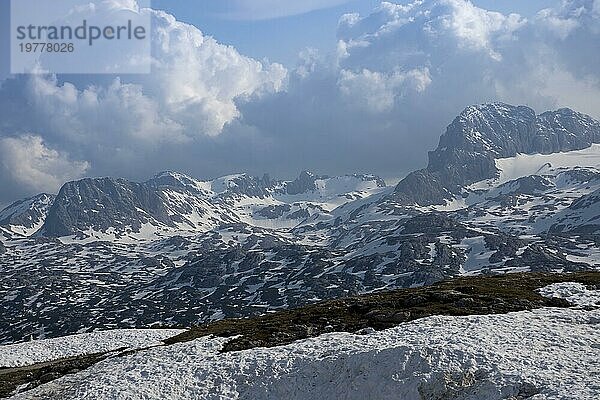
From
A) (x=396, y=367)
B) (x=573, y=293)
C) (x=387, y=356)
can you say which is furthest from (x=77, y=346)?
(x=573, y=293)

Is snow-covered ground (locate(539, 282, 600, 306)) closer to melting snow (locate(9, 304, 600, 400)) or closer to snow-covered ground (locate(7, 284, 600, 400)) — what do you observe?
snow-covered ground (locate(7, 284, 600, 400))

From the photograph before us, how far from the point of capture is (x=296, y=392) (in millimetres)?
29562

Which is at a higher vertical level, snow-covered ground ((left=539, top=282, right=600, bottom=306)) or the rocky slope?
snow-covered ground ((left=539, top=282, right=600, bottom=306))

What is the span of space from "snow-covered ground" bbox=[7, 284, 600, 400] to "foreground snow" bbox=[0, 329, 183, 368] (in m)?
22.8

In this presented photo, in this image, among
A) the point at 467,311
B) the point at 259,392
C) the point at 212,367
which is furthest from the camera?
the point at 467,311

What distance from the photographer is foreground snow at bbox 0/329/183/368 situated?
5724cm

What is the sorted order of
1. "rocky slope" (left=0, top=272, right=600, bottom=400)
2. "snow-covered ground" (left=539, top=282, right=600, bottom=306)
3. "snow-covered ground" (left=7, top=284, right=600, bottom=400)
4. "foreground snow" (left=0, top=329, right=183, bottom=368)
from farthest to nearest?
1. "foreground snow" (left=0, top=329, right=183, bottom=368)
2. "snow-covered ground" (left=539, top=282, right=600, bottom=306)
3. "rocky slope" (left=0, top=272, right=600, bottom=400)
4. "snow-covered ground" (left=7, top=284, right=600, bottom=400)

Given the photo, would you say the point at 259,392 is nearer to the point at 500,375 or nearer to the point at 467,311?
the point at 500,375

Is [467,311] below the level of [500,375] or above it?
above

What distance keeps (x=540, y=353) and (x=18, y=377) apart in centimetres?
3882

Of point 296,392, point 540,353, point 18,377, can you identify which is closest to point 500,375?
point 540,353

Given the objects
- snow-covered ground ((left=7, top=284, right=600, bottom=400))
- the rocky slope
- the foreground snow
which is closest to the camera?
snow-covered ground ((left=7, top=284, right=600, bottom=400))

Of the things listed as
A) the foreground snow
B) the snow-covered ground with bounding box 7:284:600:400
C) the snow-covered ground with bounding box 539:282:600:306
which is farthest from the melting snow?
the foreground snow

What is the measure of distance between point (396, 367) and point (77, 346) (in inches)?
1806
